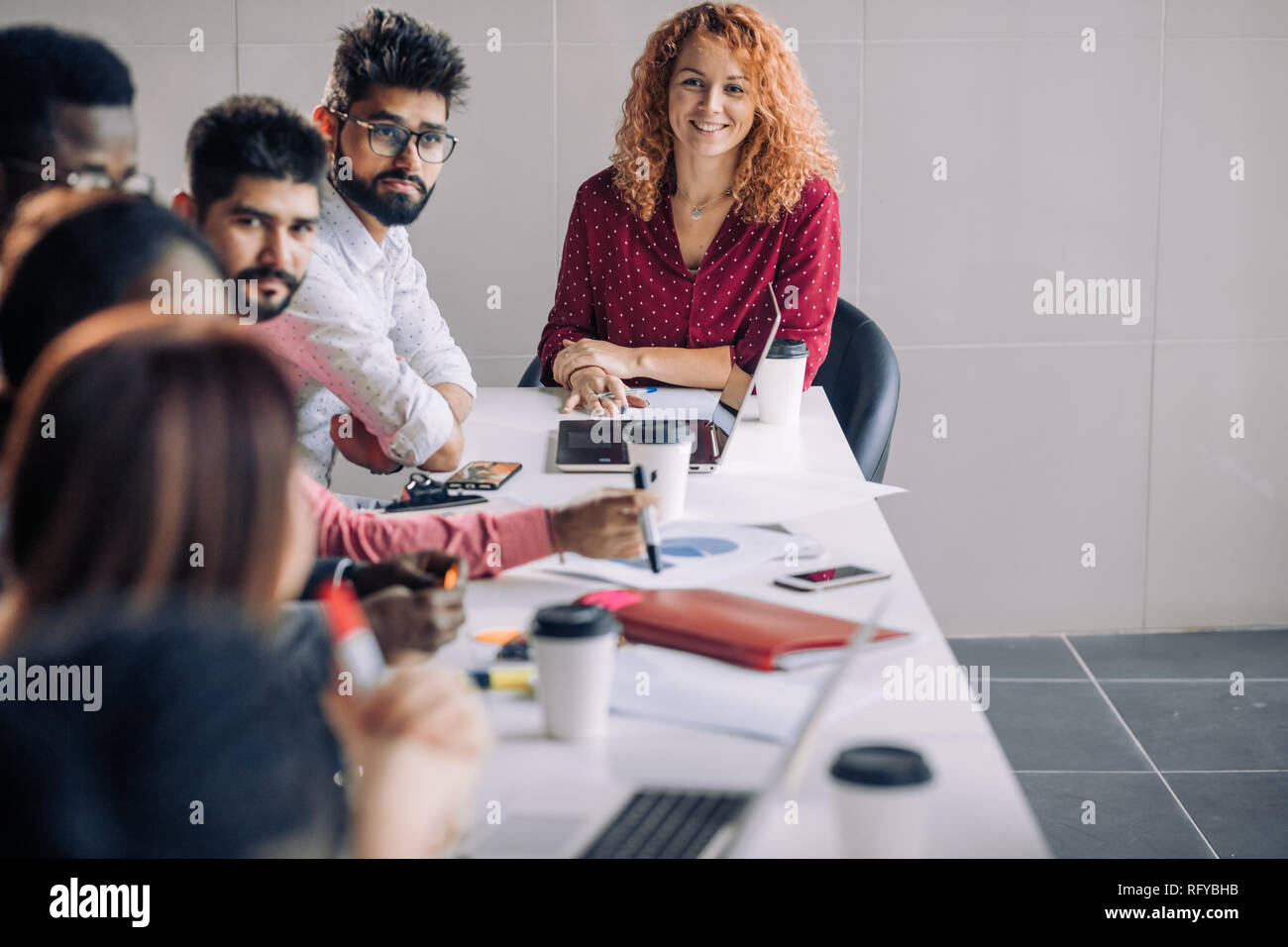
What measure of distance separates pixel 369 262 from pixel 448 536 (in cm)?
78

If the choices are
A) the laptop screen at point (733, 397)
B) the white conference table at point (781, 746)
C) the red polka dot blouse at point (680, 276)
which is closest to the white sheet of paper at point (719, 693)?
the white conference table at point (781, 746)

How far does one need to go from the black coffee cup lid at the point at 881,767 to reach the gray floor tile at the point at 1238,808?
175 cm

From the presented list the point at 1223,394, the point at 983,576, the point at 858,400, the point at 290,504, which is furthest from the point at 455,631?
the point at 1223,394

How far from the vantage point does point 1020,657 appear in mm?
3389

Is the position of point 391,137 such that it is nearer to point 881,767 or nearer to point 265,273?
point 265,273

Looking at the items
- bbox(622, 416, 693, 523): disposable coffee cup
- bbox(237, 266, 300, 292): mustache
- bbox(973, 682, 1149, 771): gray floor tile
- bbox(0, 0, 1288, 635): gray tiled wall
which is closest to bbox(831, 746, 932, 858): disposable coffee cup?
bbox(622, 416, 693, 523): disposable coffee cup

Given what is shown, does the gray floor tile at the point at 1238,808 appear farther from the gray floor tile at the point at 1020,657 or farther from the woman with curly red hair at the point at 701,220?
the woman with curly red hair at the point at 701,220

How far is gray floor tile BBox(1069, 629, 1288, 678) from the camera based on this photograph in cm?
324

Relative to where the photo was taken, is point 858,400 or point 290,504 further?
point 858,400

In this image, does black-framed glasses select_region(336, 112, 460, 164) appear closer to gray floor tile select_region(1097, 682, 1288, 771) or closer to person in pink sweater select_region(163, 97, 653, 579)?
person in pink sweater select_region(163, 97, 653, 579)

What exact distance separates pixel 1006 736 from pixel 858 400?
883 millimetres

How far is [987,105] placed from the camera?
3.30m

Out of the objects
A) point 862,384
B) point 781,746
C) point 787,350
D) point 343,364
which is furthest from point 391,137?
point 781,746
